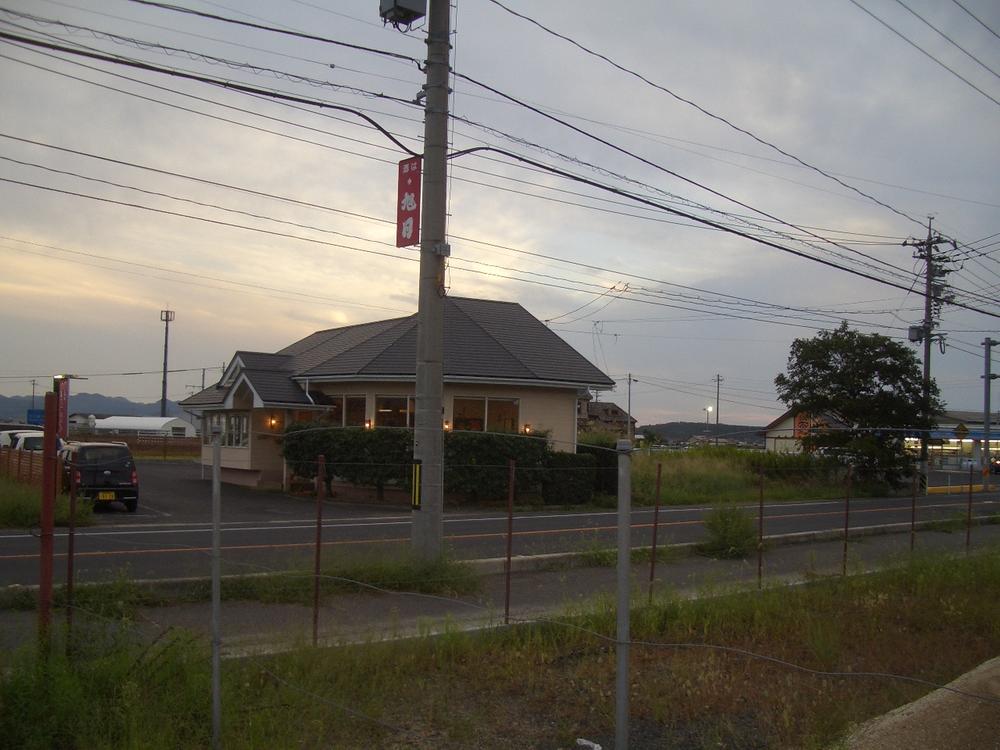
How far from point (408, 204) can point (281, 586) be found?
5.40 meters

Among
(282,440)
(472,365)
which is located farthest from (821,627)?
(282,440)

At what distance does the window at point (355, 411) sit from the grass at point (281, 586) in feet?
59.7

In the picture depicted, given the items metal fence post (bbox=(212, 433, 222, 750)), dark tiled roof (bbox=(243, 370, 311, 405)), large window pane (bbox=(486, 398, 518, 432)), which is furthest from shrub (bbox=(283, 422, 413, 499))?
metal fence post (bbox=(212, 433, 222, 750))

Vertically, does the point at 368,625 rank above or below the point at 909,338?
below

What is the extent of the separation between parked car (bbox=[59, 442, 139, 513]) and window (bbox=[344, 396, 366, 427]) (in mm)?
9335

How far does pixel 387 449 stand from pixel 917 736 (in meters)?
19.9

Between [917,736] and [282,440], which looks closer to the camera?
[917,736]

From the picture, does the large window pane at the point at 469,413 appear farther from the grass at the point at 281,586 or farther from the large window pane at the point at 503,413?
the grass at the point at 281,586

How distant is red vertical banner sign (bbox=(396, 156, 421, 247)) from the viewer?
465 inches

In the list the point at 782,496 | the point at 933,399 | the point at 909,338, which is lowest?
the point at 782,496

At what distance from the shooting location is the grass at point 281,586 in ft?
28.4

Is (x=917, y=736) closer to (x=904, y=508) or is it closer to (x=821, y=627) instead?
(x=821, y=627)

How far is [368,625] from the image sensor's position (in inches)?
347

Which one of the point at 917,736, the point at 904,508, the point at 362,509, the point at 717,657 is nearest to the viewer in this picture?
the point at 917,736
